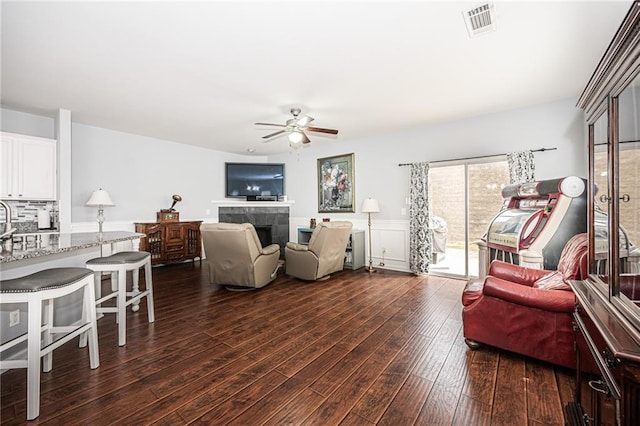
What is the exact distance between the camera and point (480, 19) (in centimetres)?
201

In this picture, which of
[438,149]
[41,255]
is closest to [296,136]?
[438,149]

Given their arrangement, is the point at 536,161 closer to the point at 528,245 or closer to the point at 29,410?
the point at 528,245

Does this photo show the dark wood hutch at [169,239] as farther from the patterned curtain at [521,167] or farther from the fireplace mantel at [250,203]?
the patterned curtain at [521,167]

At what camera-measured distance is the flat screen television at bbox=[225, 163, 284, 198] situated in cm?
661

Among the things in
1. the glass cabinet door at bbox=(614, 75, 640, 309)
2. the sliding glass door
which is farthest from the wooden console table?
the glass cabinet door at bbox=(614, 75, 640, 309)

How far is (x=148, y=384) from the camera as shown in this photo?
183 centimetres

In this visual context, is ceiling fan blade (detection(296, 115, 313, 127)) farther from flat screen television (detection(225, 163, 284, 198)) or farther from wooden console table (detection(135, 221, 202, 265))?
wooden console table (detection(135, 221, 202, 265))

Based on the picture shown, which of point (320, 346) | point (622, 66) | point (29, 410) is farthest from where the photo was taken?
point (320, 346)

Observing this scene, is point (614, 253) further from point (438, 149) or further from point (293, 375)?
point (438, 149)

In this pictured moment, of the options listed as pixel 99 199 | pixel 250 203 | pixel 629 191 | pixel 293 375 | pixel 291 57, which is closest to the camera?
pixel 629 191

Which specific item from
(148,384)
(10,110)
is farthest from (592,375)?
(10,110)

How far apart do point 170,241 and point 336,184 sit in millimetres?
3604

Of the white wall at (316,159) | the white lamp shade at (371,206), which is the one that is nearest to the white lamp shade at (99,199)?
the white wall at (316,159)

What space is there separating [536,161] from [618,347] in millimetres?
3786
